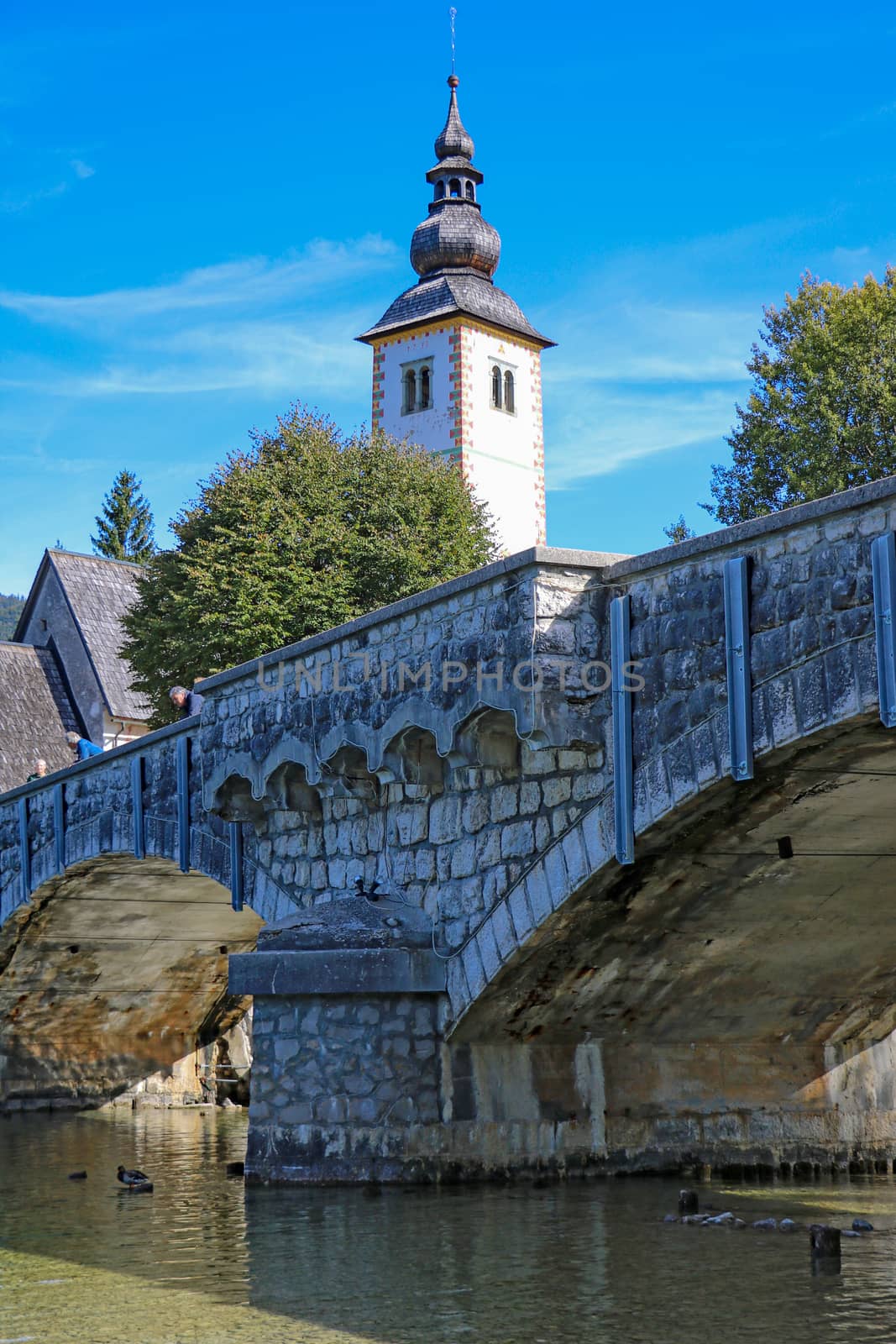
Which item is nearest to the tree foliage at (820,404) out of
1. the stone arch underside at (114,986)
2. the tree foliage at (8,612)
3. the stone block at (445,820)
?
the stone arch underside at (114,986)

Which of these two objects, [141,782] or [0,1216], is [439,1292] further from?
[141,782]

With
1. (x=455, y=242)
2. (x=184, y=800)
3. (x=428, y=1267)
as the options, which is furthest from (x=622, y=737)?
(x=455, y=242)

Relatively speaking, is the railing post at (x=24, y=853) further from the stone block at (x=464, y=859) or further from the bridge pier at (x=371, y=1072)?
the stone block at (x=464, y=859)

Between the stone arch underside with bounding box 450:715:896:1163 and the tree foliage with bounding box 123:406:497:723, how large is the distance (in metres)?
13.8

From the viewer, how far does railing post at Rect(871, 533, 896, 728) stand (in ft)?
25.2

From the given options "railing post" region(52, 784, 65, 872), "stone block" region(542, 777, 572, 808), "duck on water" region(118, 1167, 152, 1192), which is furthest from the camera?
"railing post" region(52, 784, 65, 872)

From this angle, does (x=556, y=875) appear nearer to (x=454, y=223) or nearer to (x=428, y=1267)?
(x=428, y=1267)

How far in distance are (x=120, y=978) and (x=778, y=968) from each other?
38.4 ft

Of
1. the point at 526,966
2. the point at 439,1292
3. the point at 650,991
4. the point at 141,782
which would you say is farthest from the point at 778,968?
the point at 141,782

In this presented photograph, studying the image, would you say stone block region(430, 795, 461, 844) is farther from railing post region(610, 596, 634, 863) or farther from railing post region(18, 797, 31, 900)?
railing post region(18, 797, 31, 900)

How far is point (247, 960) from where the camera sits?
11.7 metres

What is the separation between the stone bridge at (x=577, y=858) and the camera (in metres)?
8.70

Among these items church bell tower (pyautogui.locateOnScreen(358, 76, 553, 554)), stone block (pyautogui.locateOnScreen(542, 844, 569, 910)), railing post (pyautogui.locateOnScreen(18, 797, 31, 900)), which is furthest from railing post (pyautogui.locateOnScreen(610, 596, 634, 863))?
church bell tower (pyautogui.locateOnScreen(358, 76, 553, 554))

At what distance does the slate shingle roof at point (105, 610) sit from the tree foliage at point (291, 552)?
8.97m
